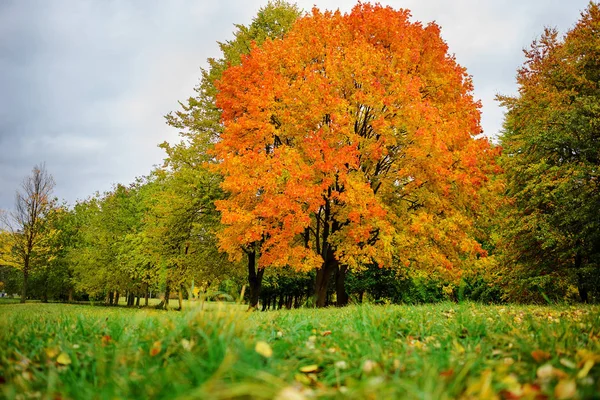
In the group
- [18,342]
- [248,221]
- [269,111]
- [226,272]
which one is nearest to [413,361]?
[18,342]

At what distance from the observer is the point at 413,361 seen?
2.24 meters

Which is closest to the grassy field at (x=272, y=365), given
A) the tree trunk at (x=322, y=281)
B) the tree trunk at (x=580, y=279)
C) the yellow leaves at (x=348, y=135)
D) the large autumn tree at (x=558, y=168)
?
the yellow leaves at (x=348, y=135)

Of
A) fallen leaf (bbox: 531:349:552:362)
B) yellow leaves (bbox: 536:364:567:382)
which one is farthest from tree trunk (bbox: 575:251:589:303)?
yellow leaves (bbox: 536:364:567:382)

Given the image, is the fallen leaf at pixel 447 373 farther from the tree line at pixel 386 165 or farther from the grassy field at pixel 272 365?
the tree line at pixel 386 165

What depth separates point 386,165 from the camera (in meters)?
12.8

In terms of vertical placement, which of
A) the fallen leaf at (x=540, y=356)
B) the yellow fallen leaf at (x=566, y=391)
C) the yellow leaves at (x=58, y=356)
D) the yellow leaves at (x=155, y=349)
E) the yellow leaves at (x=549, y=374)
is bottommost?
the yellow leaves at (x=58, y=356)

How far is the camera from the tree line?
34.4ft

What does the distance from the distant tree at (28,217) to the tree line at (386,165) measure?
17.3 m

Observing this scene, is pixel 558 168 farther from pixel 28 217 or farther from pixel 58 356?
pixel 28 217

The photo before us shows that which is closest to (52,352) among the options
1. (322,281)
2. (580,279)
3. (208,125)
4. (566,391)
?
(566,391)

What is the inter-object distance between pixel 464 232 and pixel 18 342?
37.9 feet

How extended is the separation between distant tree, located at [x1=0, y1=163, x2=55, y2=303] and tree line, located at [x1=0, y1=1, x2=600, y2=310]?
17.3m

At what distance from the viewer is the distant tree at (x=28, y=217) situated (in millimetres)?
26438

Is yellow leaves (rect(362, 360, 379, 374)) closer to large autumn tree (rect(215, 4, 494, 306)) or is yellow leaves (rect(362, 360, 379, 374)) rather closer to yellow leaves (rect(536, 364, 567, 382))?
yellow leaves (rect(536, 364, 567, 382))
